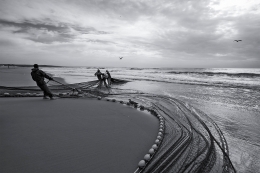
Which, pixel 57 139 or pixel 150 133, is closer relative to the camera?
pixel 57 139

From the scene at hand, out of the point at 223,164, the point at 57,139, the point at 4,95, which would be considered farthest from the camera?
the point at 4,95

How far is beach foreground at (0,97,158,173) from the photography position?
2516mm

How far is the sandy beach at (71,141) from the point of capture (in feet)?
8.25

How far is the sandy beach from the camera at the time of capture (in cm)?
251

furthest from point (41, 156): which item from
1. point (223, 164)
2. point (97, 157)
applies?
point (223, 164)

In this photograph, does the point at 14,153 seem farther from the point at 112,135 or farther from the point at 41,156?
the point at 112,135

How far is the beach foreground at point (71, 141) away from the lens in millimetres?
2516

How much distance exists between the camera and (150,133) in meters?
4.14

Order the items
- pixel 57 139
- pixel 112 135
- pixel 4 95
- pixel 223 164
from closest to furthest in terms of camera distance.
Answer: pixel 223 164 → pixel 57 139 → pixel 112 135 → pixel 4 95

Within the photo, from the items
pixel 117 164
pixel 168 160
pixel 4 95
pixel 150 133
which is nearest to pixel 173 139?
pixel 150 133

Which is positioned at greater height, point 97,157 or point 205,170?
point 97,157

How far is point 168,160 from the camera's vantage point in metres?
2.96

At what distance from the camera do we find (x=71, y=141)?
10.7ft

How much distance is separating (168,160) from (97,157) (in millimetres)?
1456
